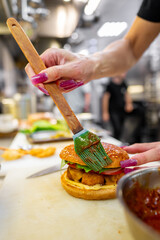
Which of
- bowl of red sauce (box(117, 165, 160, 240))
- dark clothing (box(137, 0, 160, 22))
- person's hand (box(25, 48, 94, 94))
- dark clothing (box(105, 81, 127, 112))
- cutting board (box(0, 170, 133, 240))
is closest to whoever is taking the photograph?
bowl of red sauce (box(117, 165, 160, 240))

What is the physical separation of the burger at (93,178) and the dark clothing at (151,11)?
105 cm

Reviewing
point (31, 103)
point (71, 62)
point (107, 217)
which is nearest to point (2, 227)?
point (107, 217)

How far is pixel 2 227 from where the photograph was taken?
78 centimetres

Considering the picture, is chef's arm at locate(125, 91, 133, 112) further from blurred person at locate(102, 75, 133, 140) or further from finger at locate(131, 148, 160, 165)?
finger at locate(131, 148, 160, 165)

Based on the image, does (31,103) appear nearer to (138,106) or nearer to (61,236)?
(138,106)

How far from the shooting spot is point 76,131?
1010 millimetres

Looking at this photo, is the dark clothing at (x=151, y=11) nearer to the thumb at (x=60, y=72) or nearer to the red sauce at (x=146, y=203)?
the thumb at (x=60, y=72)

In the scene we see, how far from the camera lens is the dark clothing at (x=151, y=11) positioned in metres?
1.41

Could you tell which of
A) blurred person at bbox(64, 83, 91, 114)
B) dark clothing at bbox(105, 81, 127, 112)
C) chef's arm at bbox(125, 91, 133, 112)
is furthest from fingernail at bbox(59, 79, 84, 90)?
blurred person at bbox(64, 83, 91, 114)

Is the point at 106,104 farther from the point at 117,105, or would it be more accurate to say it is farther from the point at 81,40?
the point at 81,40

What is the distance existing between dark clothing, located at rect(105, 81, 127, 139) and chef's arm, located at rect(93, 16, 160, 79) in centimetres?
354

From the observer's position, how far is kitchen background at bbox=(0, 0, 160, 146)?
3.13 meters

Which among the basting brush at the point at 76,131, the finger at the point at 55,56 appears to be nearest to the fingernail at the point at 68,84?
the finger at the point at 55,56

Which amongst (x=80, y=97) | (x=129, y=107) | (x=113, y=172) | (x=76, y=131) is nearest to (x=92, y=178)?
(x=113, y=172)
